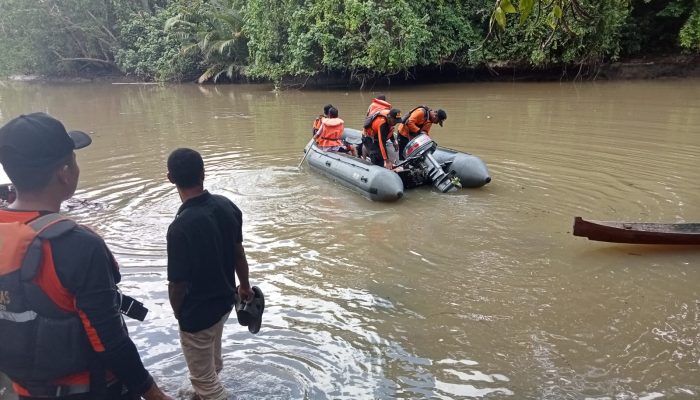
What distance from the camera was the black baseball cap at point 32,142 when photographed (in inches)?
66.4

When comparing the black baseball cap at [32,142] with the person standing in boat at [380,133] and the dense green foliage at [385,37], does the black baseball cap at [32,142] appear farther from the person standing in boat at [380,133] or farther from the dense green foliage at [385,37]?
the dense green foliage at [385,37]

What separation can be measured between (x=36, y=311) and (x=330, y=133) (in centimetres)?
759

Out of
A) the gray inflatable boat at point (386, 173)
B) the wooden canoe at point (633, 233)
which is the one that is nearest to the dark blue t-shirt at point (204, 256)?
the wooden canoe at point (633, 233)

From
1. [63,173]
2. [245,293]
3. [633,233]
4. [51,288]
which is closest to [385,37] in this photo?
[633,233]

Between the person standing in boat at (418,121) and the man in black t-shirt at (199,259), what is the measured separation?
18.1ft

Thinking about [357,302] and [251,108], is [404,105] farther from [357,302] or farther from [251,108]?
[357,302]

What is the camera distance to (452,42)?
20.5 m

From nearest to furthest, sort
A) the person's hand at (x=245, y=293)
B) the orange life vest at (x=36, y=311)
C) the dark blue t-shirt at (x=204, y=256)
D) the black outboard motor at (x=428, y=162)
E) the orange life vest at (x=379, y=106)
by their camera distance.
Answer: the orange life vest at (x=36, y=311), the dark blue t-shirt at (x=204, y=256), the person's hand at (x=245, y=293), the black outboard motor at (x=428, y=162), the orange life vest at (x=379, y=106)

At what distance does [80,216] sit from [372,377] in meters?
5.13

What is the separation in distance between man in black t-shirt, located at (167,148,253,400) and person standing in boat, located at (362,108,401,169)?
5.47 metres

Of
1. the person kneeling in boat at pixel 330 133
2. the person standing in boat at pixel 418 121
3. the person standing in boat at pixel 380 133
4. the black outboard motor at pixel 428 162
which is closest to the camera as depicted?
the black outboard motor at pixel 428 162

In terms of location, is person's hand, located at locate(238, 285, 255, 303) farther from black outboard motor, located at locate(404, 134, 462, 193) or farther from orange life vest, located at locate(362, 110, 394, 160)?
orange life vest, located at locate(362, 110, 394, 160)

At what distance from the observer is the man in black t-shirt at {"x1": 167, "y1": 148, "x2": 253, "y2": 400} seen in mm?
2508

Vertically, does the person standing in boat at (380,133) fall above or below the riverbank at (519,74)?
below
